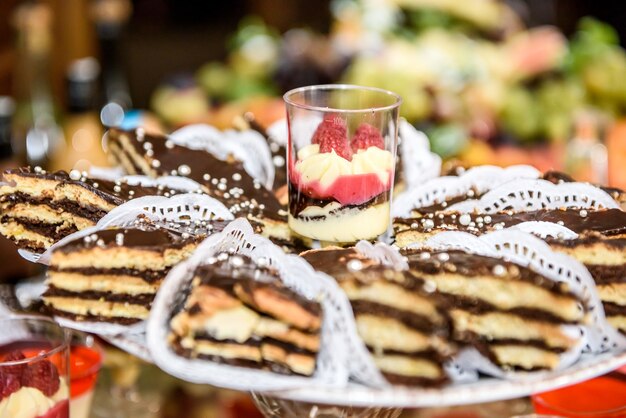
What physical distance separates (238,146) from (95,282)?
914mm

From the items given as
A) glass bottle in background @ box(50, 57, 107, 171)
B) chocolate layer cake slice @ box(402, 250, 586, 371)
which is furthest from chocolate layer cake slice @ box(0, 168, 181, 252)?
glass bottle in background @ box(50, 57, 107, 171)

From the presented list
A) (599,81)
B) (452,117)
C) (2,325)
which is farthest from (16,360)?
(599,81)

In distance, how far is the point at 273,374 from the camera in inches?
55.0

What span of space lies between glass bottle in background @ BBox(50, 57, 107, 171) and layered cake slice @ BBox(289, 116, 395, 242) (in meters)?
2.44

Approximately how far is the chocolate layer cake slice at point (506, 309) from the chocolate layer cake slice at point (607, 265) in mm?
A: 147

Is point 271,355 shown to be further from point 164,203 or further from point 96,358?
point 96,358

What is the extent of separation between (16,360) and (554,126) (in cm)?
319

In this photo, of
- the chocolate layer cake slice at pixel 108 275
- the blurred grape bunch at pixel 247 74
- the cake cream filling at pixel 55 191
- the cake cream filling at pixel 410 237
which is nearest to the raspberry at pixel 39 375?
the chocolate layer cake slice at pixel 108 275

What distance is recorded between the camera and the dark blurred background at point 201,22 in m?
7.02

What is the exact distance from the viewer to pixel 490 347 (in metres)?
1.50

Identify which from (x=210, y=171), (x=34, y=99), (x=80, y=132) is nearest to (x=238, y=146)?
(x=210, y=171)

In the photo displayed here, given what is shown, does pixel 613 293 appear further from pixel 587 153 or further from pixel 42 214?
pixel 587 153

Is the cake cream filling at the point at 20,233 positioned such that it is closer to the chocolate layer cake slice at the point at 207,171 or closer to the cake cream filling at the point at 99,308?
the cake cream filling at the point at 99,308

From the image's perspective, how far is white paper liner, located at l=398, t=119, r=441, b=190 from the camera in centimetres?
233
